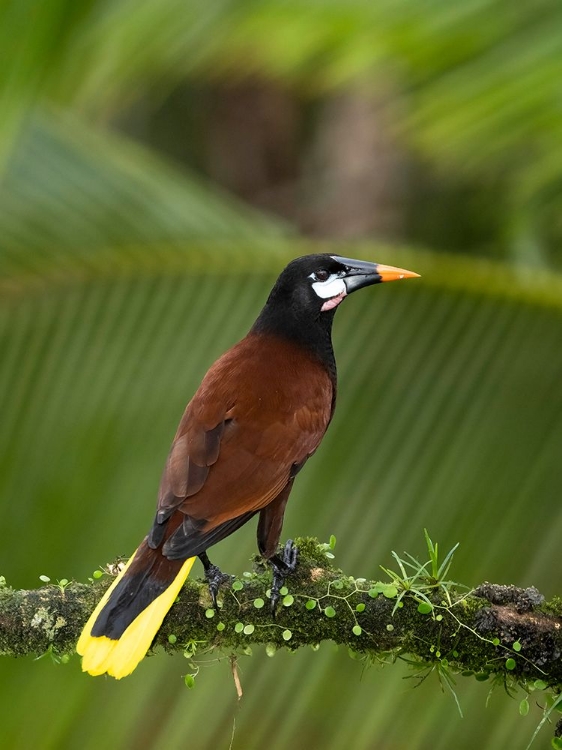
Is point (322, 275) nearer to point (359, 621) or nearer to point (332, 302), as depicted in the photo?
point (332, 302)

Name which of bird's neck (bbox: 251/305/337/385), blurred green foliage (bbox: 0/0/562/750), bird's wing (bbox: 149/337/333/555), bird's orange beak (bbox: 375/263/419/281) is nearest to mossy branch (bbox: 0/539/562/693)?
bird's wing (bbox: 149/337/333/555)

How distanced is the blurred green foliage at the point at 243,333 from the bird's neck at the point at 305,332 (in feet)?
0.98

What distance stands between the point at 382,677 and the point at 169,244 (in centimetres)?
179

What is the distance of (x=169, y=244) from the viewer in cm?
428

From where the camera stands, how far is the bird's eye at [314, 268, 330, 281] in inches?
142

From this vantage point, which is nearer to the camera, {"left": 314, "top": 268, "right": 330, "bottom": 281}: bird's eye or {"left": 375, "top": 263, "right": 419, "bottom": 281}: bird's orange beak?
{"left": 375, "top": 263, "right": 419, "bottom": 281}: bird's orange beak

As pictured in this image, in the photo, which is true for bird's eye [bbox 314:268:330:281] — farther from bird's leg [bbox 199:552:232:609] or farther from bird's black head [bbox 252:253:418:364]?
bird's leg [bbox 199:552:232:609]

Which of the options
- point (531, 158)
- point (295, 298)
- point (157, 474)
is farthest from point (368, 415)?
point (531, 158)

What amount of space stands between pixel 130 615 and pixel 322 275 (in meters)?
1.35

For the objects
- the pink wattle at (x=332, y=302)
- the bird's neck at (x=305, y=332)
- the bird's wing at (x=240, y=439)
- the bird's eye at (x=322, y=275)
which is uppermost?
the bird's eye at (x=322, y=275)

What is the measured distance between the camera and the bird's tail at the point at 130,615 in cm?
265

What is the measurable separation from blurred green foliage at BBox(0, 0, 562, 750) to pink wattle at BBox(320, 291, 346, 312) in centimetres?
36

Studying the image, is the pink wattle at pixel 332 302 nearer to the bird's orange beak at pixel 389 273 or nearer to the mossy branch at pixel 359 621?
the bird's orange beak at pixel 389 273

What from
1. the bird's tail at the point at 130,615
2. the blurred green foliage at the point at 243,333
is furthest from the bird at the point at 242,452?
the blurred green foliage at the point at 243,333
